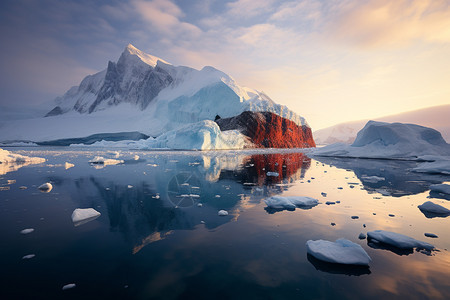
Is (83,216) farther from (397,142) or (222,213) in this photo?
(397,142)

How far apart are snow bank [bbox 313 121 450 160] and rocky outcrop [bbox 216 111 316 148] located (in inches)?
1217

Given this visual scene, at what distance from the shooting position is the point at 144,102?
78000mm

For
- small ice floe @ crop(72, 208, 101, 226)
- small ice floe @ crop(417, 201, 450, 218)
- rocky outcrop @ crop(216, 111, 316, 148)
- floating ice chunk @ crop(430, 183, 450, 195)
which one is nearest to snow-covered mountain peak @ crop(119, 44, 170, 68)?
rocky outcrop @ crop(216, 111, 316, 148)

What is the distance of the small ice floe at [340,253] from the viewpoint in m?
2.84

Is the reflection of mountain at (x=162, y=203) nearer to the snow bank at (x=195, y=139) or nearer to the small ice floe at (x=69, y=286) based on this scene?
the small ice floe at (x=69, y=286)

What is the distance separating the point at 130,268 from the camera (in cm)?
270

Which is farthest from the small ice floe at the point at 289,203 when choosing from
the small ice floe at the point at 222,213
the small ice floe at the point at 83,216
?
the small ice floe at the point at 83,216

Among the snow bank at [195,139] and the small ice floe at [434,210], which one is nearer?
the small ice floe at [434,210]

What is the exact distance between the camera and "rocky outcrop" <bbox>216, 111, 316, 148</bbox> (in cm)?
5350

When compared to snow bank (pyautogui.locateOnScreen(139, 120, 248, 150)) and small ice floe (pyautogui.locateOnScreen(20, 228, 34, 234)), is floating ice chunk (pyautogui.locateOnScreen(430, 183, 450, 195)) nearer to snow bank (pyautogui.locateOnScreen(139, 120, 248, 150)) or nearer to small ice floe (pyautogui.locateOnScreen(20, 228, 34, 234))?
small ice floe (pyautogui.locateOnScreen(20, 228, 34, 234))

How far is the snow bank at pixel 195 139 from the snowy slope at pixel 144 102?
1609 centimetres

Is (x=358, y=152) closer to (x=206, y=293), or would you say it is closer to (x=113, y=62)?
(x=206, y=293)

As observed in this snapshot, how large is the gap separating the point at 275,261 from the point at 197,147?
106 ft

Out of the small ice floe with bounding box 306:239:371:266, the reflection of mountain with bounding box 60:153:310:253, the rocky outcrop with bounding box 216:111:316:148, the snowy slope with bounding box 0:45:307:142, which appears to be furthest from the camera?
the snowy slope with bounding box 0:45:307:142
